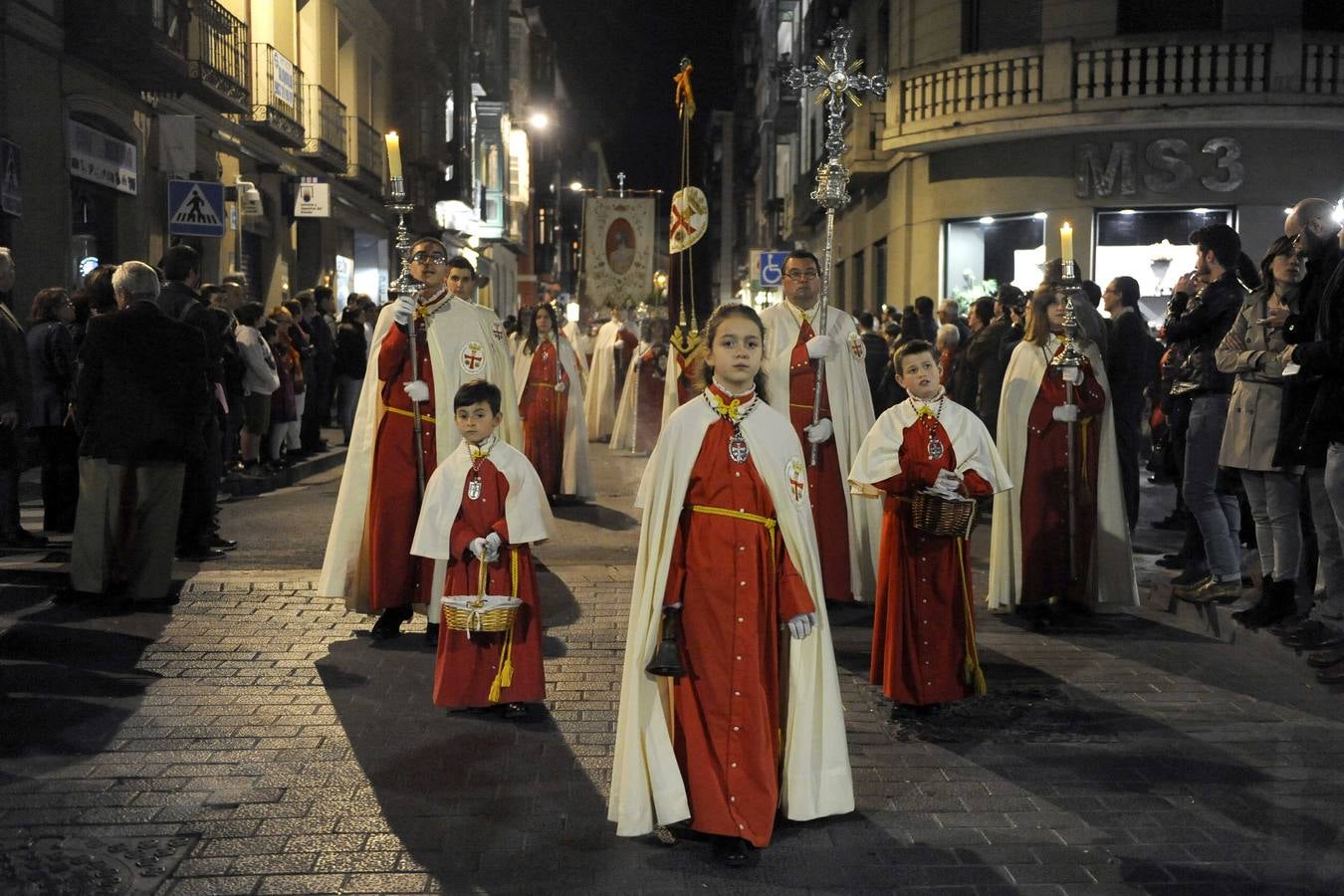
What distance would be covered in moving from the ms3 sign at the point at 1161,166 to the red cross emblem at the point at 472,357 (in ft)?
46.8

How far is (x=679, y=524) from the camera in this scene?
4.70 m

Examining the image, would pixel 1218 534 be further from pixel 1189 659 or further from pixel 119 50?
pixel 119 50

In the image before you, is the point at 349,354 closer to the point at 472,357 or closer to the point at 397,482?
the point at 472,357

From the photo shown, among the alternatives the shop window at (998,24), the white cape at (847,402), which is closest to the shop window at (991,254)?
the shop window at (998,24)

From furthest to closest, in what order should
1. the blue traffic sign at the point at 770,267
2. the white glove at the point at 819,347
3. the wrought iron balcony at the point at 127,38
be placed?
the blue traffic sign at the point at 770,267
the wrought iron balcony at the point at 127,38
the white glove at the point at 819,347

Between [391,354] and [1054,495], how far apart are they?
159 inches

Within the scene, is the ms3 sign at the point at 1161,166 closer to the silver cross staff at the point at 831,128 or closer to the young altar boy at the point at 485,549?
the silver cross staff at the point at 831,128

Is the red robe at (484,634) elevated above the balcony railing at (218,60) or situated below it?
below

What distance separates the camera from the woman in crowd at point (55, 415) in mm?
10422

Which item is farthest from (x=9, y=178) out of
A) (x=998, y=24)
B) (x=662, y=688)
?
(x=998, y=24)

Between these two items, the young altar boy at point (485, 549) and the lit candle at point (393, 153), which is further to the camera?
the lit candle at point (393, 153)

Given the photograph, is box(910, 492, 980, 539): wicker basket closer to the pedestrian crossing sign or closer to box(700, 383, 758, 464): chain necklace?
box(700, 383, 758, 464): chain necklace

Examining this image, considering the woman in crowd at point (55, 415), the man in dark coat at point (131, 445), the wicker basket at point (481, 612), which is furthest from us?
the woman in crowd at point (55, 415)

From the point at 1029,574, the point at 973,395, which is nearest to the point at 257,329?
the point at 973,395
